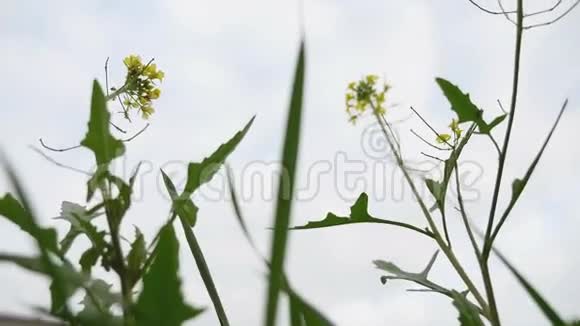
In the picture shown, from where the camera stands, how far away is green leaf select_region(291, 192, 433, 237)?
0.79 metres

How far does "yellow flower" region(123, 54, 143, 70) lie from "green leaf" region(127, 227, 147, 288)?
61 centimetres

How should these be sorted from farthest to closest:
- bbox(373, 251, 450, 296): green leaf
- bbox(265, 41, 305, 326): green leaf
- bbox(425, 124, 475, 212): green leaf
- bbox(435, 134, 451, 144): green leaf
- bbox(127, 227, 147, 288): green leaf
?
bbox(435, 134, 451, 144): green leaf → bbox(425, 124, 475, 212): green leaf → bbox(373, 251, 450, 296): green leaf → bbox(127, 227, 147, 288): green leaf → bbox(265, 41, 305, 326): green leaf

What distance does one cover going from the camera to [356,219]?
0.82 metres

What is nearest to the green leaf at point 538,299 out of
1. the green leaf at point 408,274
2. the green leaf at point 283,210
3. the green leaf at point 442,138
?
the green leaf at point 283,210

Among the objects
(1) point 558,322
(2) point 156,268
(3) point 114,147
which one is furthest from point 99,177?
(1) point 558,322

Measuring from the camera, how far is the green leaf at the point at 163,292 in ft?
0.83

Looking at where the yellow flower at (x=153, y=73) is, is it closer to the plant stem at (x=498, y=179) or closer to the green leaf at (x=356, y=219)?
the green leaf at (x=356, y=219)

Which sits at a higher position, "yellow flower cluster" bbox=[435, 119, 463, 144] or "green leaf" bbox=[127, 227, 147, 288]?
"yellow flower cluster" bbox=[435, 119, 463, 144]

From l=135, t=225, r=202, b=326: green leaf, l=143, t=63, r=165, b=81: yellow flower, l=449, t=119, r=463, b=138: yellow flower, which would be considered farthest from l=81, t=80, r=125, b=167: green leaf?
l=449, t=119, r=463, b=138: yellow flower

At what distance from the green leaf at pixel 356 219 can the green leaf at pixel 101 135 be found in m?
0.38

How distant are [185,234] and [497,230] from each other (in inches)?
12.5

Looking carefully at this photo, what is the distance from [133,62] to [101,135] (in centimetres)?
57

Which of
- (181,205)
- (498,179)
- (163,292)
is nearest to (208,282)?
(181,205)

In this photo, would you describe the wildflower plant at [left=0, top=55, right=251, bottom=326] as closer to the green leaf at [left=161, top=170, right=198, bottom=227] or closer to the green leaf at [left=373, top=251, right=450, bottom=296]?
the green leaf at [left=161, top=170, right=198, bottom=227]
